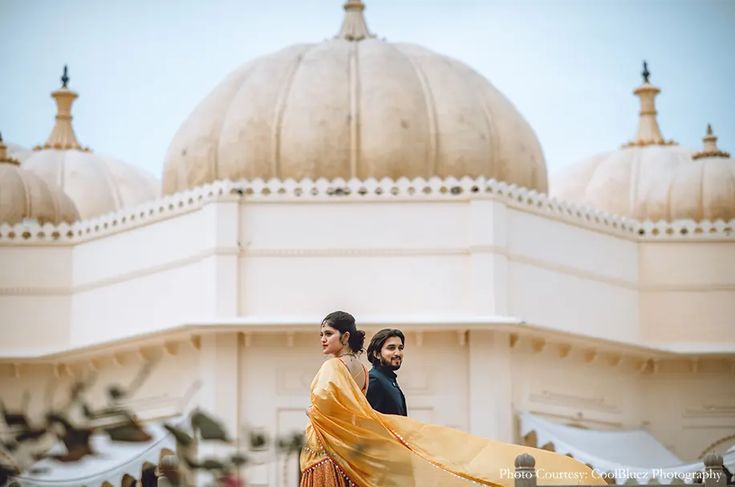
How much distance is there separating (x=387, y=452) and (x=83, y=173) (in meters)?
20.6

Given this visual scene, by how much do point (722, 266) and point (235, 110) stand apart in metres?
6.76

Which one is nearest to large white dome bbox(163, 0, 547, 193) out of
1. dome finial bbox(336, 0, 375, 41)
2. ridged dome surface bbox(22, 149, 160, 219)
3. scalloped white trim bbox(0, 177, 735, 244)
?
scalloped white trim bbox(0, 177, 735, 244)

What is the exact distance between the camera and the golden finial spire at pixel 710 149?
24391 millimetres

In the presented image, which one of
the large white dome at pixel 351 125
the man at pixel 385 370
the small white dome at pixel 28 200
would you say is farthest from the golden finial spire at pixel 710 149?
the man at pixel 385 370

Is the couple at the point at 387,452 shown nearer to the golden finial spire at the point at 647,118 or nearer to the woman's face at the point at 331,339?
the woman's face at the point at 331,339

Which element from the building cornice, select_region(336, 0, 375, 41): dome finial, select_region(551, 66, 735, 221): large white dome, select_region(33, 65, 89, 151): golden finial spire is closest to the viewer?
the building cornice

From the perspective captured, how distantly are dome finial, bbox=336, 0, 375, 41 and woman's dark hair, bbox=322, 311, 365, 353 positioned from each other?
15614 millimetres

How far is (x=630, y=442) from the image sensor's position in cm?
2033

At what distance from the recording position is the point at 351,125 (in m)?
21.1

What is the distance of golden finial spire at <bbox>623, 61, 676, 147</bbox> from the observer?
27969 mm

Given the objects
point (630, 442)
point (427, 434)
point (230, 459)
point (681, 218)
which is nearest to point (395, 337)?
point (427, 434)

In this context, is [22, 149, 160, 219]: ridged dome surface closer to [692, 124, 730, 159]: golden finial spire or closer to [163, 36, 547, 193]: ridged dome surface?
[163, 36, 547, 193]: ridged dome surface

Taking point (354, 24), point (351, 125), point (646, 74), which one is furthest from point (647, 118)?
point (351, 125)

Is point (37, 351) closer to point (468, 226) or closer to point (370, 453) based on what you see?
point (468, 226)
